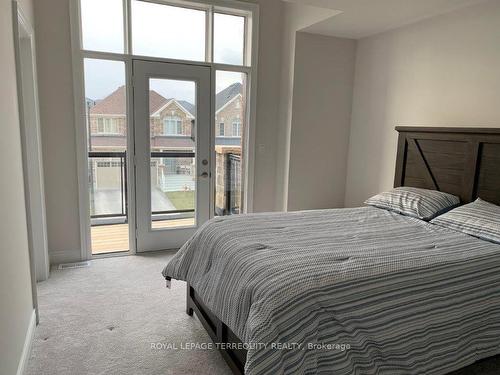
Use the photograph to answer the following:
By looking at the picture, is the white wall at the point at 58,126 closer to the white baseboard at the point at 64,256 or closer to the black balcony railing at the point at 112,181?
the white baseboard at the point at 64,256

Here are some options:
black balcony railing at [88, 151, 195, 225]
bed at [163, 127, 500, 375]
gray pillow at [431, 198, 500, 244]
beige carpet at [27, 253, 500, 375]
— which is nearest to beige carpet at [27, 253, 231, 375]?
beige carpet at [27, 253, 500, 375]

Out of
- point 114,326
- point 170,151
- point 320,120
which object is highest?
point 320,120

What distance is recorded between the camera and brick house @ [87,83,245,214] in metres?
3.72

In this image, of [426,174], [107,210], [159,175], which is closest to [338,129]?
[426,174]

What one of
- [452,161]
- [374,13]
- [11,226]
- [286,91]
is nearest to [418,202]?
[452,161]

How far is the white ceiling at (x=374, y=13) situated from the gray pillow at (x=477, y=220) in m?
1.69

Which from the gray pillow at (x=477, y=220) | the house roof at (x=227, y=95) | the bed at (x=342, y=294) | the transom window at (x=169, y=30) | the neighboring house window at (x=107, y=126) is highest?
the transom window at (x=169, y=30)

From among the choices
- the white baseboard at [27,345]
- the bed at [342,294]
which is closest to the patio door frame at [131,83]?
the white baseboard at [27,345]

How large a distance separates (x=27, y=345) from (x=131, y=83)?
252 cm

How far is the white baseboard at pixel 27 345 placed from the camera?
6.64ft

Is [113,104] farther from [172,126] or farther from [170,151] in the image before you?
[170,151]

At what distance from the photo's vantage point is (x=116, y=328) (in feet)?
8.38

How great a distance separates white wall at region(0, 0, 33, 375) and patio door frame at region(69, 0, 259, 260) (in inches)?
49.1

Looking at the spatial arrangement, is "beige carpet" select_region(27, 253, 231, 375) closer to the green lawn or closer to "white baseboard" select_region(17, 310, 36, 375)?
"white baseboard" select_region(17, 310, 36, 375)
